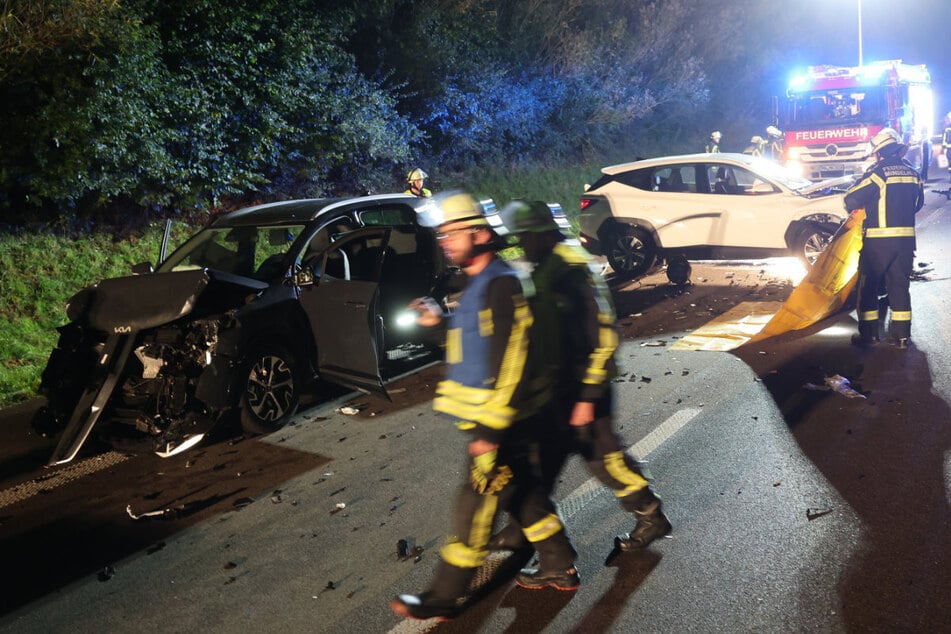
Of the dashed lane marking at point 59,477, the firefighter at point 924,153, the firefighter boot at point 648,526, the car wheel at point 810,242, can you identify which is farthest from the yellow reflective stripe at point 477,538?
the firefighter at point 924,153

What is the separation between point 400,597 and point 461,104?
58.1 feet

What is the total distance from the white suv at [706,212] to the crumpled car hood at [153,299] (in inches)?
298

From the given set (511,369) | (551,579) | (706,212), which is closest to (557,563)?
(551,579)

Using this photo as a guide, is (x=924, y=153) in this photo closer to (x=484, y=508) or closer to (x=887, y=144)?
(x=887, y=144)

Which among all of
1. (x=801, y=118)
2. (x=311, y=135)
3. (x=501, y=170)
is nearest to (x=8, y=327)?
(x=311, y=135)

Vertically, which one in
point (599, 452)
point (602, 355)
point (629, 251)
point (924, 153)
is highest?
point (602, 355)

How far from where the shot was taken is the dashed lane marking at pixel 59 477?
5.68 m

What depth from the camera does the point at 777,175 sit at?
1207 centimetres

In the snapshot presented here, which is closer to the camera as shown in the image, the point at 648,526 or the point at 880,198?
the point at 648,526

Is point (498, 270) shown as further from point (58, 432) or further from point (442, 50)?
point (442, 50)

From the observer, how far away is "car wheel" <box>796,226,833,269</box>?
37.8ft

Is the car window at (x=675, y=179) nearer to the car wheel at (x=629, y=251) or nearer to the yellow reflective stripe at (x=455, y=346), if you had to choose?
the car wheel at (x=629, y=251)

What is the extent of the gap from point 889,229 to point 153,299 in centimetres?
637

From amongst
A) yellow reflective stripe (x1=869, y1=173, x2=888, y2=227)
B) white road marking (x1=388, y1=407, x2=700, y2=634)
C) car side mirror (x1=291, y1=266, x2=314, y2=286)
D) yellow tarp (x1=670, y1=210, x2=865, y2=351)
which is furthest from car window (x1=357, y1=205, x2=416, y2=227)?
yellow reflective stripe (x1=869, y1=173, x2=888, y2=227)
